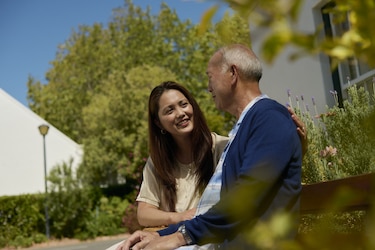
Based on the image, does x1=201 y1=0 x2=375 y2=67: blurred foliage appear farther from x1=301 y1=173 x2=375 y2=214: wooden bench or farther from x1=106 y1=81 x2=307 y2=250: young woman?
x1=106 y1=81 x2=307 y2=250: young woman

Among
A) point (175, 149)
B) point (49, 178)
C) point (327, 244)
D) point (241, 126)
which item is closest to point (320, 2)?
point (175, 149)

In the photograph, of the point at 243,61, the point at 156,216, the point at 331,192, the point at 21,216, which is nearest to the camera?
the point at 331,192

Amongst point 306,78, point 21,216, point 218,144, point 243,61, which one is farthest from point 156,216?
point 21,216

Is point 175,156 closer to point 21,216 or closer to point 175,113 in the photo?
point 175,113

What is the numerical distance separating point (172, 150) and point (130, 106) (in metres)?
22.1

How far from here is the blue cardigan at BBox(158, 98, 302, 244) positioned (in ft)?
6.15

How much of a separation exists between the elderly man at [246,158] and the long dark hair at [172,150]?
2.94ft

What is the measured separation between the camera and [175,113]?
3.27 metres

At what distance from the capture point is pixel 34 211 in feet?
69.0

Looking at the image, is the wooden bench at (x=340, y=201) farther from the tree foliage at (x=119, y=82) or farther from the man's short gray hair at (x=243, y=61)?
the tree foliage at (x=119, y=82)

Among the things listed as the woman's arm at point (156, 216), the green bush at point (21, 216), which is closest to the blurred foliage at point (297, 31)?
the woman's arm at point (156, 216)

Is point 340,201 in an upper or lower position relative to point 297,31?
lower

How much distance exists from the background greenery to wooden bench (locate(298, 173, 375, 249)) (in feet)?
0.22

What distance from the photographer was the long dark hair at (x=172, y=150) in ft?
10.5
